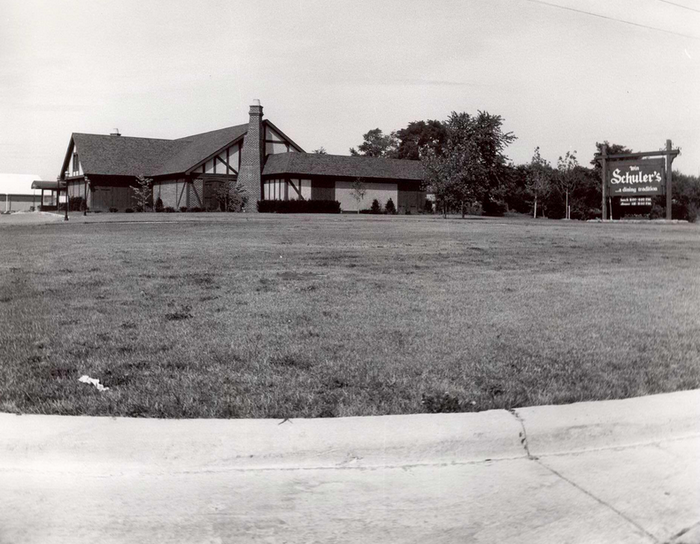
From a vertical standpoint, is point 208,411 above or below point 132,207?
below

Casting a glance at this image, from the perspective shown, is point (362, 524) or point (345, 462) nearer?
point (362, 524)

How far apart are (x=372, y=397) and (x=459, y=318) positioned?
8.76ft

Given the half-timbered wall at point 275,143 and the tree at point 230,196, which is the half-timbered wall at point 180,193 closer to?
the tree at point 230,196

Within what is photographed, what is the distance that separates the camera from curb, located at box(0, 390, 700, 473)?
3.60m

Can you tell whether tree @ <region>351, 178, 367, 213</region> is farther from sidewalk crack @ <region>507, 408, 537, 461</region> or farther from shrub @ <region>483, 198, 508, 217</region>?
sidewalk crack @ <region>507, 408, 537, 461</region>

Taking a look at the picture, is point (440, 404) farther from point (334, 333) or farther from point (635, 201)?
point (635, 201)

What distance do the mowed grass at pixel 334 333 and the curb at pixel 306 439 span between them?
0.86 feet

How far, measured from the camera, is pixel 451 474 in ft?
11.7

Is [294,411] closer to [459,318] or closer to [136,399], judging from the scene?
[136,399]

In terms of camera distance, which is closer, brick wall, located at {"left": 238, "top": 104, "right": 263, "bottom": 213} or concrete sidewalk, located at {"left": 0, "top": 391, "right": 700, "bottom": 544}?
concrete sidewalk, located at {"left": 0, "top": 391, "right": 700, "bottom": 544}

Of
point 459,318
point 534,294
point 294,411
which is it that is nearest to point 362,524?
point 294,411

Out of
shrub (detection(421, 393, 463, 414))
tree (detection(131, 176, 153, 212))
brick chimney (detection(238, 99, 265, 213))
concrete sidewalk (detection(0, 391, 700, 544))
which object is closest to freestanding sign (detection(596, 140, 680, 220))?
brick chimney (detection(238, 99, 265, 213))

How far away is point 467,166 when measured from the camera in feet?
90.0

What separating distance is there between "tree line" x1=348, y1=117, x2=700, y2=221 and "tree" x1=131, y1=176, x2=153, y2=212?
1408cm
